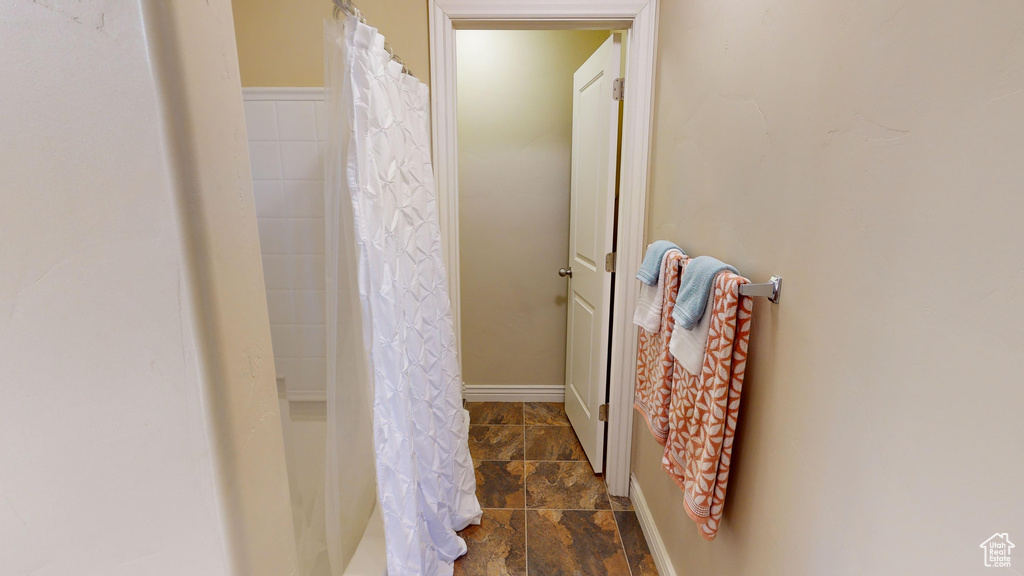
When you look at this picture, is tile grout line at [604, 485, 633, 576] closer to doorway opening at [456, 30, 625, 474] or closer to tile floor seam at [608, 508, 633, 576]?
tile floor seam at [608, 508, 633, 576]

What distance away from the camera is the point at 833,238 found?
0.77 metres

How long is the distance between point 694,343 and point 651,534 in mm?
1027

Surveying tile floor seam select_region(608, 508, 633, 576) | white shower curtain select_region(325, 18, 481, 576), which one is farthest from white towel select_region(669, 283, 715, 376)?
tile floor seam select_region(608, 508, 633, 576)

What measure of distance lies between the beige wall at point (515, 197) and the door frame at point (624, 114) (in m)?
0.75

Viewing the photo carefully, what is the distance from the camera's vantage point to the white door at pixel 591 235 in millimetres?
1904

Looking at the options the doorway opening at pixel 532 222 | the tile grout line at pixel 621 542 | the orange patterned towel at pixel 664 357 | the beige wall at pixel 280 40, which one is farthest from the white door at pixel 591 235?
the beige wall at pixel 280 40

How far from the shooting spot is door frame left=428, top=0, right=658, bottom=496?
169 centimetres

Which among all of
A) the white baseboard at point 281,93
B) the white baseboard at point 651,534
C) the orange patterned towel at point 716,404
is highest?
the white baseboard at point 281,93

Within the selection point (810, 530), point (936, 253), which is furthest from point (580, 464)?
point (936, 253)

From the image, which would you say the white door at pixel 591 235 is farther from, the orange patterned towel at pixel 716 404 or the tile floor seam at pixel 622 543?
the orange patterned towel at pixel 716 404

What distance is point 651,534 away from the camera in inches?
68.1

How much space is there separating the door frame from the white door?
0.22 feet

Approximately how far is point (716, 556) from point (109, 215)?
1450 millimetres

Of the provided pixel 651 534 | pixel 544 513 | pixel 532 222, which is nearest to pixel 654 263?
pixel 651 534
